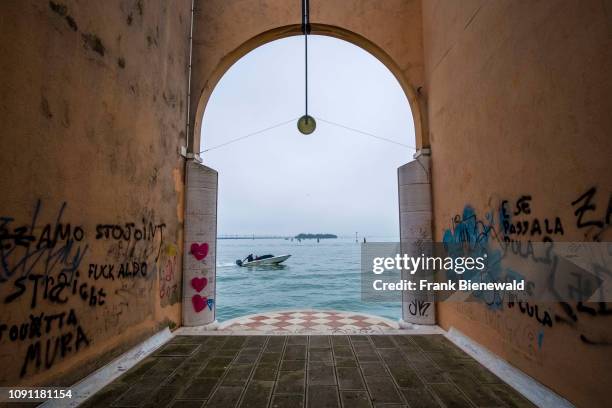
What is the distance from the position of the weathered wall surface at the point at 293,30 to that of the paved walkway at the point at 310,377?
410 cm

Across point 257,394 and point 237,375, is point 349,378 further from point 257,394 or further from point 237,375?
point 237,375

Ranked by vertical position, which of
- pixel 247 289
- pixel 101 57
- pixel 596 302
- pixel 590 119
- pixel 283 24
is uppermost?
pixel 283 24

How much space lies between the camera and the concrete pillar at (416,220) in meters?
6.07

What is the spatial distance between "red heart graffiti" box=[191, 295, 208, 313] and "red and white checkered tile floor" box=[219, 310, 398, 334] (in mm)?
670

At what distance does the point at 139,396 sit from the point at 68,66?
359cm

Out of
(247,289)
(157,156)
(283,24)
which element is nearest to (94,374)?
(157,156)

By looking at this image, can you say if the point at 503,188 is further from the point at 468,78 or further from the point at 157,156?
the point at 157,156

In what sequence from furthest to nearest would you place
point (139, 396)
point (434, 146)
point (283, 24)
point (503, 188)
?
point (283, 24), point (434, 146), point (503, 188), point (139, 396)

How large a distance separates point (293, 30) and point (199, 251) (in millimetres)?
5181

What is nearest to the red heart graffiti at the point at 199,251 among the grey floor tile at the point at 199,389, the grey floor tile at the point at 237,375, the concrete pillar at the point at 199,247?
the concrete pillar at the point at 199,247

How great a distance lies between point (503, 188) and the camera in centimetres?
394
